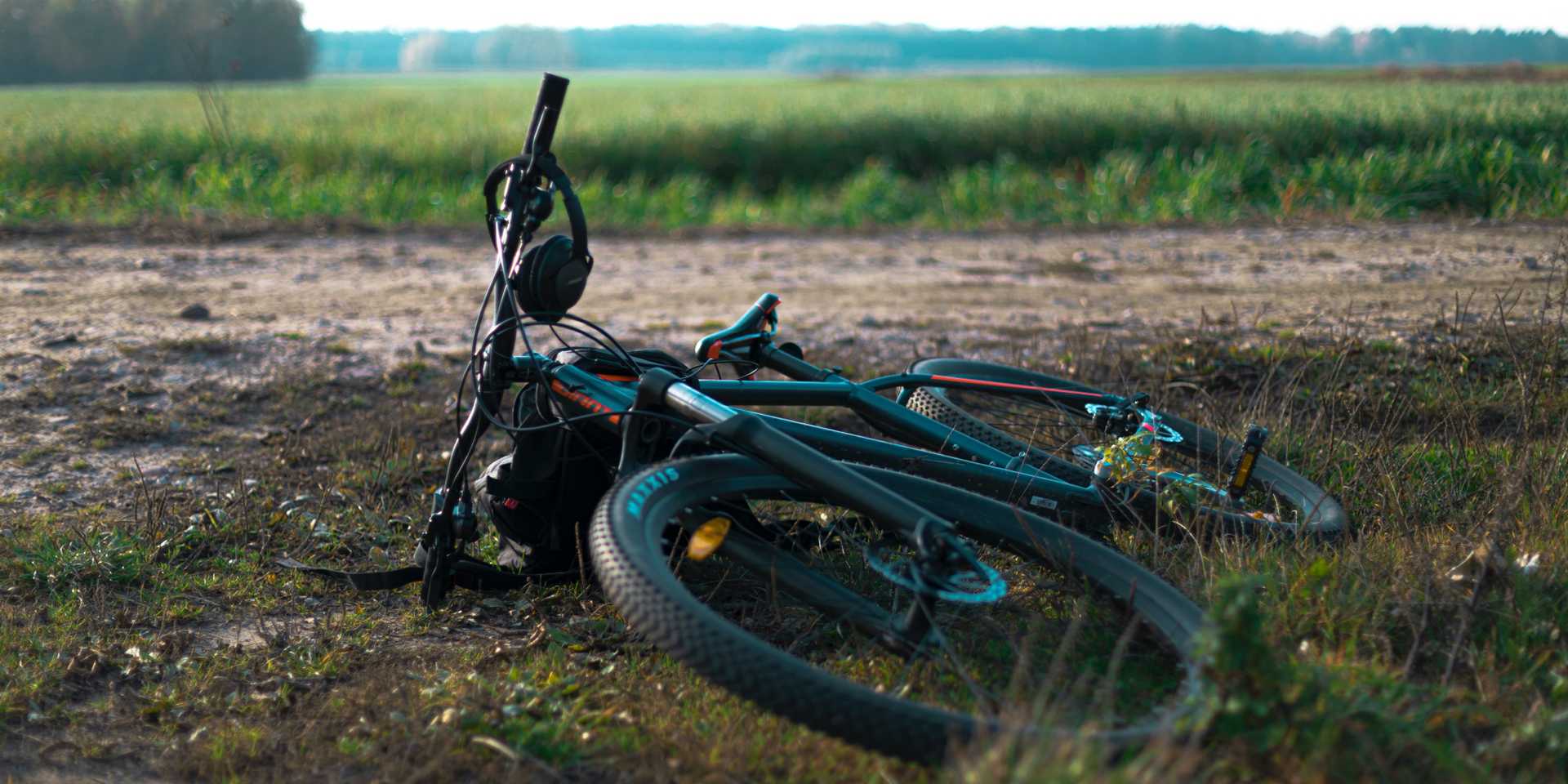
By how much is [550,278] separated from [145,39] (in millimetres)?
15375

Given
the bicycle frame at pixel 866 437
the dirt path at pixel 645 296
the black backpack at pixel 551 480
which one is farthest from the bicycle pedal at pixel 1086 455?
the dirt path at pixel 645 296

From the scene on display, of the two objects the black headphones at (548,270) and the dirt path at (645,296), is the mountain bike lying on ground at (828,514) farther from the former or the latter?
the dirt path at (645,296)

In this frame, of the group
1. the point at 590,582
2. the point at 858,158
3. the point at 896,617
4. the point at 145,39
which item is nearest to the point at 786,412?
the point at 590,582

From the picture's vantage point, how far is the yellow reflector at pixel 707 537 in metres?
2.72

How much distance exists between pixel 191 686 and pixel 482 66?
87.8 meters

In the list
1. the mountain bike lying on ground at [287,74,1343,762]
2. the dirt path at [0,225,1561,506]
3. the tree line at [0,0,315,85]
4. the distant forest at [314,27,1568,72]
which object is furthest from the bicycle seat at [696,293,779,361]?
the tree line at [0,0,315,85]

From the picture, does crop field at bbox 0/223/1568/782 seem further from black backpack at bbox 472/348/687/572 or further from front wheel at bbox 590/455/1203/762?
black backpack at bbox 472/348/687/572

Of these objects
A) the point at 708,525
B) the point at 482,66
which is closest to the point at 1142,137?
the point at 708,525

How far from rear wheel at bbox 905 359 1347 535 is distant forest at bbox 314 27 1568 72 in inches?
283

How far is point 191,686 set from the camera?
309 cm

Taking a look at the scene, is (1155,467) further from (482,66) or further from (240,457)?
(482,66)

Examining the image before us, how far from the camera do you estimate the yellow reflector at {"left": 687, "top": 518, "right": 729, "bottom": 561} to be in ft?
8.94

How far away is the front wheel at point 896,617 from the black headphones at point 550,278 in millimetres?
760

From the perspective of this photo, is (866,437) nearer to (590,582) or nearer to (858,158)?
(590,582)
